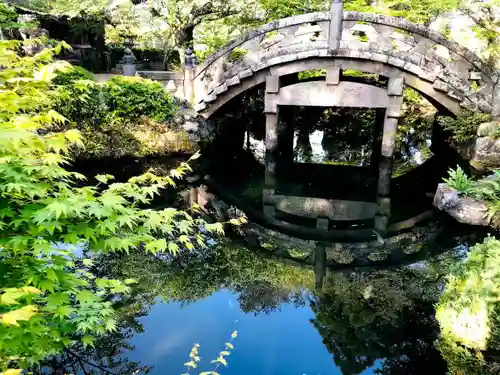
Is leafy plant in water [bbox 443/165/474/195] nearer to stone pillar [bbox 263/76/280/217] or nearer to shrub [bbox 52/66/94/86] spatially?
stone pillar [bbox 263/76/280/217]

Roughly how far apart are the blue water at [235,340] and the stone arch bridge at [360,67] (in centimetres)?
439

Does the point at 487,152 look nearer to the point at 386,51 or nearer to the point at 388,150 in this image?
the point at 388,150

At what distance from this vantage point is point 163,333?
6.05 meters

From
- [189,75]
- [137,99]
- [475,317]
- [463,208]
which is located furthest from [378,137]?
[475,317]

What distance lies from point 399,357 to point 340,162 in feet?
31.8

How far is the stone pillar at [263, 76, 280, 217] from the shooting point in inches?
497

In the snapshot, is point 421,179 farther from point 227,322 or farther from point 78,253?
point 78,253

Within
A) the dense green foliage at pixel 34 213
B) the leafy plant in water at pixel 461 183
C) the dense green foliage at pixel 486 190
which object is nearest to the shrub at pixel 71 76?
the dense green foliage at pixel 34 213

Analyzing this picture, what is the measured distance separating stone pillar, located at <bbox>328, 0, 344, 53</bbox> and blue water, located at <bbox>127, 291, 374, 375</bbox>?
8.02 meters

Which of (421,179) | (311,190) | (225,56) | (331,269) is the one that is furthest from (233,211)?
(421,179)

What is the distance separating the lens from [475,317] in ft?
17.7

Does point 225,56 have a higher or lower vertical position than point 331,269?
higher

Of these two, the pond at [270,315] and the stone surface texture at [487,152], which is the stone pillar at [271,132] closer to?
the pond at [270,315]

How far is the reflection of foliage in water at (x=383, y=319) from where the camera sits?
5.65 metres
